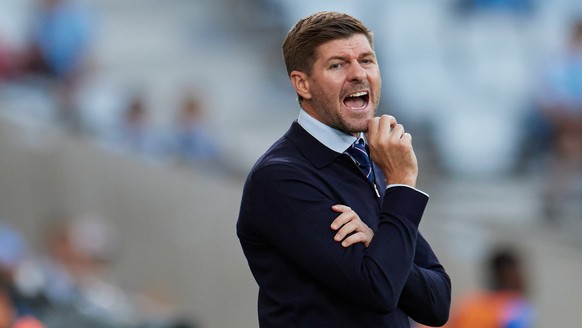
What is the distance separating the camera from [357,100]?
3.23m

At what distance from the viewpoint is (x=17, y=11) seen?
1294 centimetres

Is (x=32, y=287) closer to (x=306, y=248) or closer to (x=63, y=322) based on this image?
(x=63, y=322)

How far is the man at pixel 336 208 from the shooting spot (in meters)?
3.06

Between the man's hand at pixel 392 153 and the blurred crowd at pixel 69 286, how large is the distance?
8.95 ft

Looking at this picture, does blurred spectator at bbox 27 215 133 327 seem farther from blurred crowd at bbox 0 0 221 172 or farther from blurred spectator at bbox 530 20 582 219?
blurred spectator at bbox 530 20 582 219

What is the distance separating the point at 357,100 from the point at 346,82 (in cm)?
6

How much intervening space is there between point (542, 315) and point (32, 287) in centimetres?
371

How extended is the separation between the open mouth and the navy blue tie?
114 mm

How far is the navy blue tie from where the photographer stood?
10.8 feet

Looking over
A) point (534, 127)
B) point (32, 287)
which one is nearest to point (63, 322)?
point (32, 287)

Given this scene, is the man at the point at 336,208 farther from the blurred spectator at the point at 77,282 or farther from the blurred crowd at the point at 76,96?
the blurred crowd at the point at 76,96

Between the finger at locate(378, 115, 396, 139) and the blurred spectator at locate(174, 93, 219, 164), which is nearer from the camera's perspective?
the finger at locate(378, 115, 396, 139)

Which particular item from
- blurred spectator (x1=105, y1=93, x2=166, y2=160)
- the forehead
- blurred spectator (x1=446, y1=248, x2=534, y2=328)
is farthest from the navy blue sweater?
blurred spectator (x1=105, y1=93, x2=166, y2=160)

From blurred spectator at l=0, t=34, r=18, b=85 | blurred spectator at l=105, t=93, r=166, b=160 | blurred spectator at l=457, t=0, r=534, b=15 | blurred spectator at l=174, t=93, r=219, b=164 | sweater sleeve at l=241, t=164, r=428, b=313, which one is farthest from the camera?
blurred spectator at l=0, t=34, r=18, b=85
